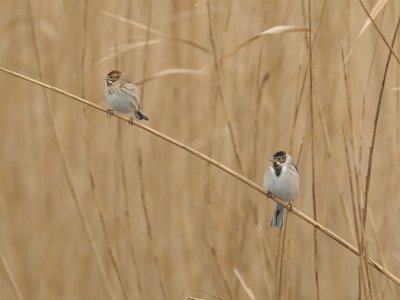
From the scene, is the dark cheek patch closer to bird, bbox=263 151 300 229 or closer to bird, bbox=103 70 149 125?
bird, bbox=263 151 300 229

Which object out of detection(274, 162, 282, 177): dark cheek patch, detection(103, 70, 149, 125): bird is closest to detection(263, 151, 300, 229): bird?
detection(274, 162, 282, 177): dark cheek patch

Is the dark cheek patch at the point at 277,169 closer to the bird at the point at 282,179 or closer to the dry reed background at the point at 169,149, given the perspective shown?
the bird at the point at 282,179

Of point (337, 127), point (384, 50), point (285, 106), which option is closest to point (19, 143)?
point (285, 106)

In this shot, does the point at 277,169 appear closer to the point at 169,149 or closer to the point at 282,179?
the point at 282,179

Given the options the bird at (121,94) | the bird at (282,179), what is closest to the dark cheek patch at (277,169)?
the bird at (282,179)

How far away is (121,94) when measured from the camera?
2.21 m

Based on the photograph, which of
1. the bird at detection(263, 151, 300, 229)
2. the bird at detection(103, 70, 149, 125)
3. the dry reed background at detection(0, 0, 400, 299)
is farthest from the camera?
the dry reed background at detection(0, 0, 400, 299)

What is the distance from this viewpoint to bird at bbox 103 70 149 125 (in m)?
2.20

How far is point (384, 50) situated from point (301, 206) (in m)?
0.84

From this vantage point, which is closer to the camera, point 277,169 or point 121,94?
point 277,169

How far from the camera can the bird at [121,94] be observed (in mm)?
2201

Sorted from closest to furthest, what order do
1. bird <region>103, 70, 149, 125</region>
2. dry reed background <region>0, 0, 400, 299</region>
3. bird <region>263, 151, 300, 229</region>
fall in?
bird <region>263, 151, 300, 229</region>
bird <region>103, 70, 149, 125</region>
dry reed background <region>0, 0, 400, 299</region>

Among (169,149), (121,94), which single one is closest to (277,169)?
(121,94)

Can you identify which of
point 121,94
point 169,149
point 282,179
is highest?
point 169,149
